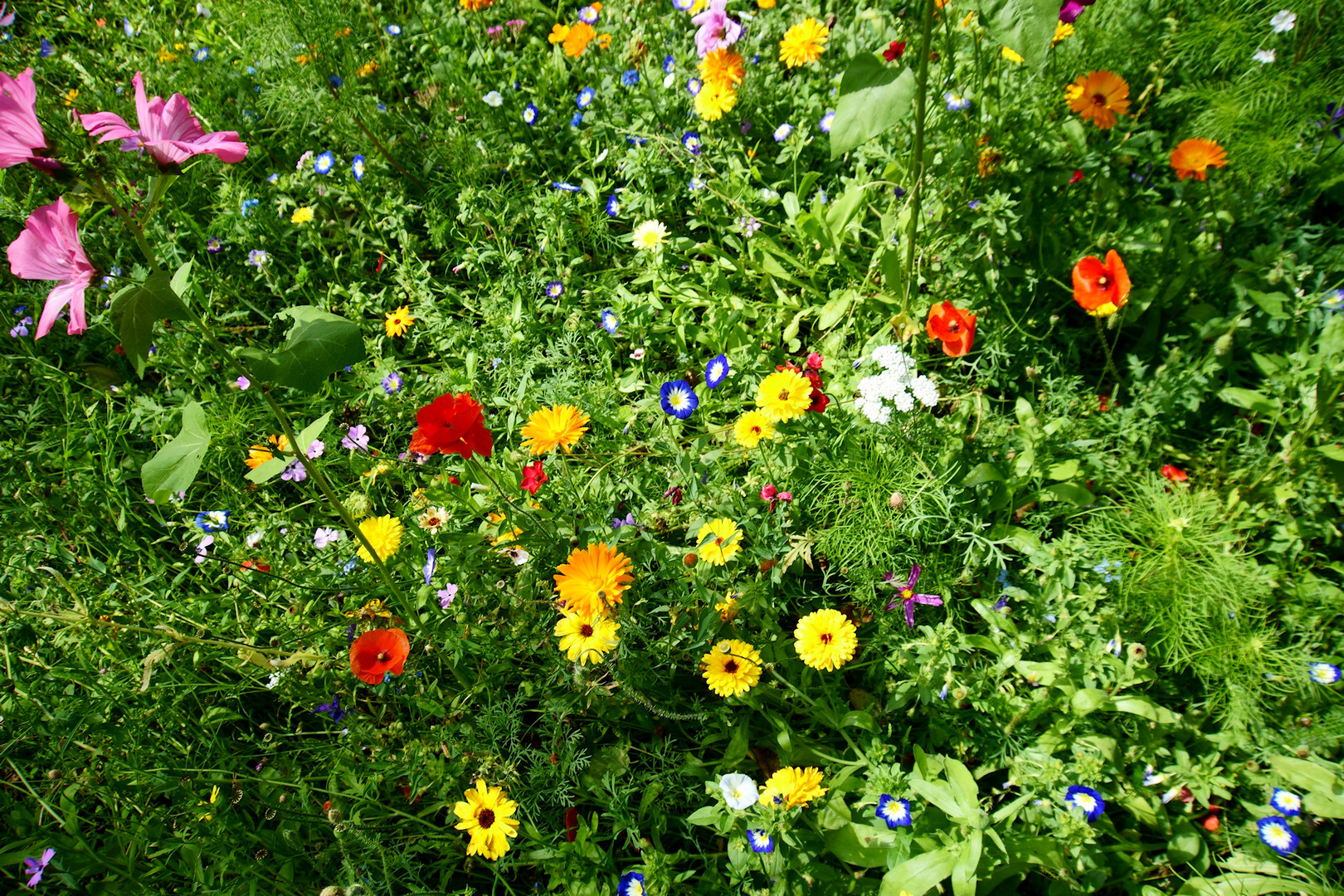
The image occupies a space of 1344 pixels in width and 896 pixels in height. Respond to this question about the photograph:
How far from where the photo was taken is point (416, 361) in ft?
8.29

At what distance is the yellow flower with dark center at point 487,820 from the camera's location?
1.39 m

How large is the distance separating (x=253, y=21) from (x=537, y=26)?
107 centimetres

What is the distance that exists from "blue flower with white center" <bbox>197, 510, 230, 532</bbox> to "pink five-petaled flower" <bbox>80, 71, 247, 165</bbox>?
1.32 meters

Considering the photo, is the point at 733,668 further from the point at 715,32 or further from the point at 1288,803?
the point at 715,32

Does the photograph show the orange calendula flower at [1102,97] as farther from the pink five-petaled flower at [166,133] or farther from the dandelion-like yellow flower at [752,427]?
the pink five-petaled flower at [166,133]

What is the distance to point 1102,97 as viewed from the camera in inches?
73.5

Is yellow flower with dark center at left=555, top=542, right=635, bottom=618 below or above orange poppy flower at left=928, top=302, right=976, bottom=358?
below

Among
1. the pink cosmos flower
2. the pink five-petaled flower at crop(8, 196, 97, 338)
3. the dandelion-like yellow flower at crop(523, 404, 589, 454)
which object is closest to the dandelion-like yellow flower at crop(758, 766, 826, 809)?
the dandelion-like yellow flower at crop(523, 404, 589, 454)

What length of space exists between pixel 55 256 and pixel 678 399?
4.06 feet

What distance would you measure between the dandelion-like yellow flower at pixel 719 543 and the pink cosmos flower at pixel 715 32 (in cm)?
178

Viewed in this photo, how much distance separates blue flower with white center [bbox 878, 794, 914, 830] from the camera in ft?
4.76

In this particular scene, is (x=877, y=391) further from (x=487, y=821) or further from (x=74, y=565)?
(x=74, y=565)

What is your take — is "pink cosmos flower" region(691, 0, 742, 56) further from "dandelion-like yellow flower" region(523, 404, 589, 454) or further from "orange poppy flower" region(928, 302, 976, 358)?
"dandelion-like yellow flower" region(523, 404, 589, 454)

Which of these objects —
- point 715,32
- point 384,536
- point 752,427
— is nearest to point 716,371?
point 752,427
